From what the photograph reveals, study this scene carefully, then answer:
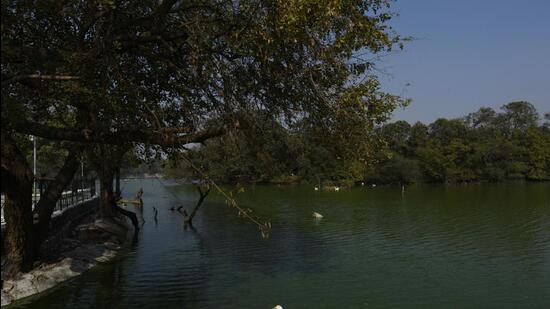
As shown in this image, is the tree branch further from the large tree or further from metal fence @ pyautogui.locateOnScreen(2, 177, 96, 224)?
metal fence @ pyautogui.locateOnScreen(2, 177, 96, 224)

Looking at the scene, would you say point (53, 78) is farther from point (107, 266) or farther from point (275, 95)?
point (107, 266)

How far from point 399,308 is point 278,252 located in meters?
10.1

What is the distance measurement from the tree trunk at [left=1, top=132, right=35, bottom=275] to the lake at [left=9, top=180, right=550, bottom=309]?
129 centimetres

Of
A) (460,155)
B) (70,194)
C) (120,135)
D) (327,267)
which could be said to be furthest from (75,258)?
(460,155)

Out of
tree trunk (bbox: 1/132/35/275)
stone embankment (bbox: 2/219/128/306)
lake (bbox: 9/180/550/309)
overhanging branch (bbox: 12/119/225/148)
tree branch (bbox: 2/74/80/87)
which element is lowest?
lake (bbox: 9/180/550/309)

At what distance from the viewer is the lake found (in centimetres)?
1723

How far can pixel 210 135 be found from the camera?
41.3 feet

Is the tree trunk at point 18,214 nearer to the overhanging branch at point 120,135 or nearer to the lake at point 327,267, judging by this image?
the lake at point 327,267

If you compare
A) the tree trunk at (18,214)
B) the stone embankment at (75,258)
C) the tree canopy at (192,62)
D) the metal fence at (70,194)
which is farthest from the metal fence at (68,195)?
the tree canopy at (192,62)

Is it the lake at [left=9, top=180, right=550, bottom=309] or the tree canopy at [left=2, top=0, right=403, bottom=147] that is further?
the lake at [left=9, top=180, right=550, bottom=309]

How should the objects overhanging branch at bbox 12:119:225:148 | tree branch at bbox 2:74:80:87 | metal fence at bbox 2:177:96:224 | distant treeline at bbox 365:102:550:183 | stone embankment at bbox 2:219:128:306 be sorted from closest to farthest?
tree branch at bbox 2:74:80:87
overhanging branch at bbox 12:119:225:148
stone embankment at bbox 2:219:128:306
metal fence at bbox 2:177:96:224
distant treeline at bbox 365:102:550:183

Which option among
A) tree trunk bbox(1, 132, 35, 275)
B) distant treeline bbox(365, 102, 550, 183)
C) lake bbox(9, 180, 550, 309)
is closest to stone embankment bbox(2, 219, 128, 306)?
lake bbox(9, 180, 550, 309)

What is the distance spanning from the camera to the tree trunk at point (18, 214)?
49.3ft

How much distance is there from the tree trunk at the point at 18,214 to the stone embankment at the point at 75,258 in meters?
0.50
